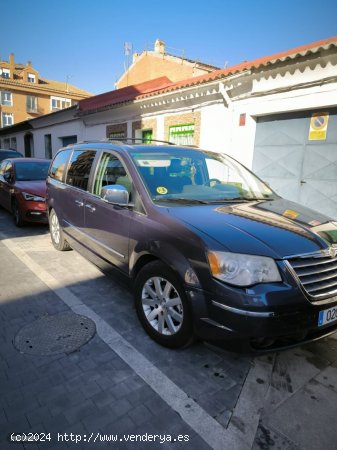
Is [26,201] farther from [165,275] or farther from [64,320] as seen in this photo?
[165,275]

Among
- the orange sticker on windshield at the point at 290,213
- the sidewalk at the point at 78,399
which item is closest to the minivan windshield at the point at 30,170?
the sidewalk at the point at 78,399

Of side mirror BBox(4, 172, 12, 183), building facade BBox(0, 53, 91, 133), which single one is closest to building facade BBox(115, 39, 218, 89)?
side mirror BBox(4, 172, 12, 183)

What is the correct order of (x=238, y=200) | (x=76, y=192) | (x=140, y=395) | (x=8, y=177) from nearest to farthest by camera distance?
(x=140, y=395) < (x=238, y=200) < (x=76, y=192) < (x=8, y=177)

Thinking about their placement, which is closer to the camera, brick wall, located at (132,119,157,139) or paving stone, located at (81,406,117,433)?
paving stone, located at (81,406,117,433)

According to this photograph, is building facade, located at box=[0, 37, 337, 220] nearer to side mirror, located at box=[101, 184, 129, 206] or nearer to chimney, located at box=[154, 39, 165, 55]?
side mirror, located at box=[101, 184, 129, 206]

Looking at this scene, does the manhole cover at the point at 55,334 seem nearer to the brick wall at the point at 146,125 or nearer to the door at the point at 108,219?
the door at the point at 108,219

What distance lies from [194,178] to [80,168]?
1.78m

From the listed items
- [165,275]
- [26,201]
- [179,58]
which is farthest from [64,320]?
[179,58]

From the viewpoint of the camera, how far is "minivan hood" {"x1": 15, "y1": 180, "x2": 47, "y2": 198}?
6.56 metres

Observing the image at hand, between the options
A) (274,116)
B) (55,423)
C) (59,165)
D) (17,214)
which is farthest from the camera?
(274,116)

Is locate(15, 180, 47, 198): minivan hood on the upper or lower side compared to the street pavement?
upper

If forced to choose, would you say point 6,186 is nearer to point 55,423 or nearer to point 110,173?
point 110,173

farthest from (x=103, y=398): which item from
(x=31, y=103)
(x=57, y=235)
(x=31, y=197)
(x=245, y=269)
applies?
(x=31, y=103)

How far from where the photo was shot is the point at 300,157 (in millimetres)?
6676
